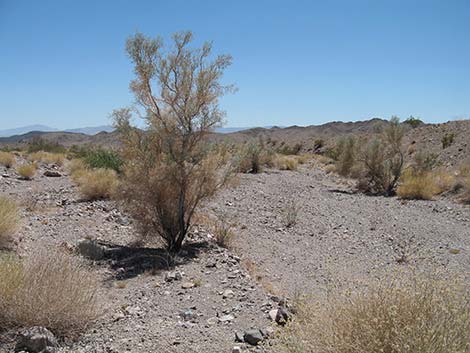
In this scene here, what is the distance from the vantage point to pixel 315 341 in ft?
12.5

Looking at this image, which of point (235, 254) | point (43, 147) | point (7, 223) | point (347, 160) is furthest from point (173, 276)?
point (43, 147)

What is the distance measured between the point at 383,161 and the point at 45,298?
22620 mm

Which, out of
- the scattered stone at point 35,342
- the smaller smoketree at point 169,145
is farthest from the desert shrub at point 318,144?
the scattered stone at point 35,342

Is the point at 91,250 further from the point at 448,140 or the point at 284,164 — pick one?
the point at 448,140

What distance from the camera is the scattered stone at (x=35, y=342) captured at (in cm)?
493

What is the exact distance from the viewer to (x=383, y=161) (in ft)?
82.9

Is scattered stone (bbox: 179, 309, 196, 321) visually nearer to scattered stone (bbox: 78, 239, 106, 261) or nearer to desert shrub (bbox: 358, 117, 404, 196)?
scattered stone (bbox: 78, 239, 106, 261)

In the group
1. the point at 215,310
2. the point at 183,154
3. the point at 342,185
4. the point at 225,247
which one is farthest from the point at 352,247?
the point at 342,185

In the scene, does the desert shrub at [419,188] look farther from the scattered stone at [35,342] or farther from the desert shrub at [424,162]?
the scattered stone at [35,342]

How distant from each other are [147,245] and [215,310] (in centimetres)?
461

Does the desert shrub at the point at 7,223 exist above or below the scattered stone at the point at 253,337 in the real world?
above

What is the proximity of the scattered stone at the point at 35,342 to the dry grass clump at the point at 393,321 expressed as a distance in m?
2.71

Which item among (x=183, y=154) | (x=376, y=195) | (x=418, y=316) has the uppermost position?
(x=183, y=154)

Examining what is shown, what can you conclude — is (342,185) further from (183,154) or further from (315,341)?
(315,341)
